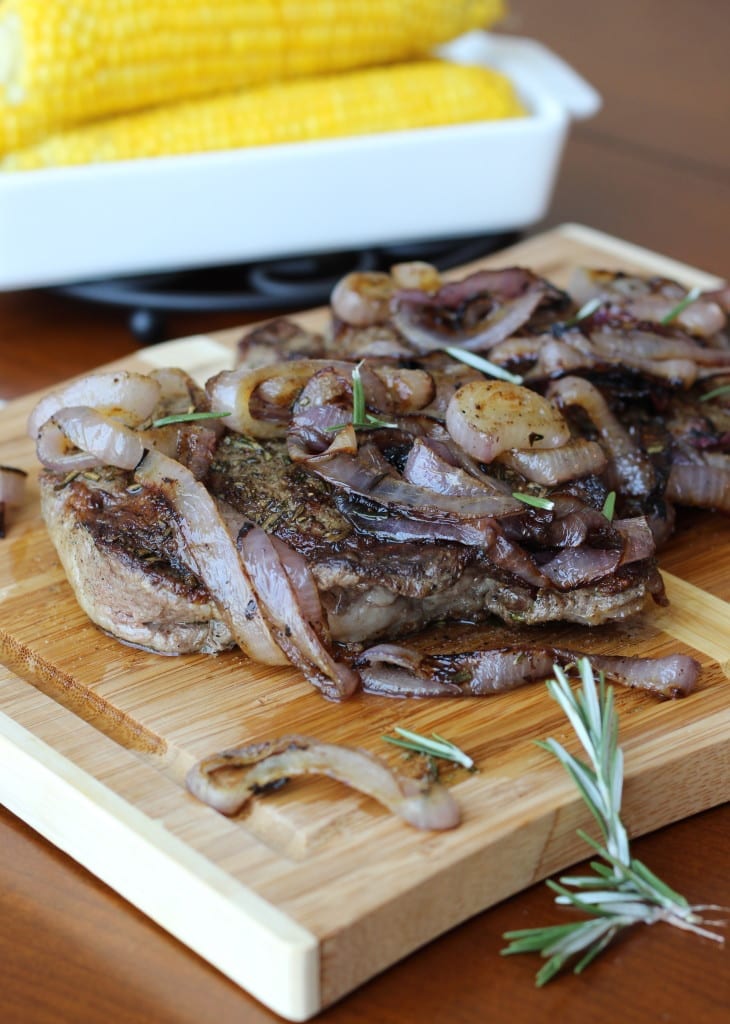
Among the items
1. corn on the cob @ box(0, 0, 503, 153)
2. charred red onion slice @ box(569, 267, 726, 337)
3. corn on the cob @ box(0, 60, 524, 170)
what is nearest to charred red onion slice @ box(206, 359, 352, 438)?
charred red onion slice @ box(569, 267, 726, 337)

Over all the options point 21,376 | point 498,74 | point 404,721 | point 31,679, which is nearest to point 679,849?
point 404,721

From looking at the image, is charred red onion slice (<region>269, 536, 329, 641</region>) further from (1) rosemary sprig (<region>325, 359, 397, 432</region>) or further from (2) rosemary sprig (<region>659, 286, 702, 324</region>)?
(2) rosemary sprig (<region>659, 286, 702, 324</region>)

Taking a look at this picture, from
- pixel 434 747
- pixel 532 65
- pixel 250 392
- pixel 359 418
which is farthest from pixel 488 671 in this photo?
pixel 532 65

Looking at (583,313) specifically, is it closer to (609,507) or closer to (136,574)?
(609,507)

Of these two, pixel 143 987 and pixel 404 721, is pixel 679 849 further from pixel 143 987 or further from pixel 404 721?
pixel 143 987

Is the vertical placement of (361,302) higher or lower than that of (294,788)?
higher
